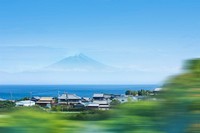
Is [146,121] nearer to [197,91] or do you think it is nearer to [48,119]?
[197,91]

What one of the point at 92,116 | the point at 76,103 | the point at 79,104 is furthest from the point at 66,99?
the point at 76,103

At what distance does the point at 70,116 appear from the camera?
141 cm

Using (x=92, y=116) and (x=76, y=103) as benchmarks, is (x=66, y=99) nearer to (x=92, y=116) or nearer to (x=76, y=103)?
(x=92, y=116)

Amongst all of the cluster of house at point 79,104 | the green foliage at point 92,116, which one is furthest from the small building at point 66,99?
the green foliage at point 92,116

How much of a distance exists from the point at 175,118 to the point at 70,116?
36 centimetres

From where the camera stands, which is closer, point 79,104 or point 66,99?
point 66,99

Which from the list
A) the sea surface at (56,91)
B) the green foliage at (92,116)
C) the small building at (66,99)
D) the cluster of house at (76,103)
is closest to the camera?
the green foliage at (92,116)

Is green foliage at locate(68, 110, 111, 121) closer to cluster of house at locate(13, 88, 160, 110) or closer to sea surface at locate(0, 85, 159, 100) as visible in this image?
cluster of house at locate(13, 88, 160, 110)

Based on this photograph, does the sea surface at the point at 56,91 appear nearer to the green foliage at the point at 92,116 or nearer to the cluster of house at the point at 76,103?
the cluster of house at the point at 76,103

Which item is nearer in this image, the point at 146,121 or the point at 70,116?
the point at 146,121

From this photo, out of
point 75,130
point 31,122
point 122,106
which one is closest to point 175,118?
point 122,106

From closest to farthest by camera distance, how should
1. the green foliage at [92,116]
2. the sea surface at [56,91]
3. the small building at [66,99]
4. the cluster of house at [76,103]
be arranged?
the green foliage at [92,116] → the cluster of house at [76,103] → the small building at [66,99] → the sea surface at [56,91]

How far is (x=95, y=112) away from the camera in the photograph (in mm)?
1453

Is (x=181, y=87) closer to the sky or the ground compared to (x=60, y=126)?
closer to the sky
